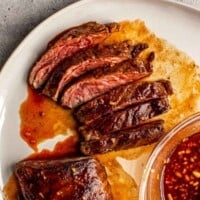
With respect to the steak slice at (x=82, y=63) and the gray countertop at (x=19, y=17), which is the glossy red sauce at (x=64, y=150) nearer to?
the steak slice at (x=82, y=63)

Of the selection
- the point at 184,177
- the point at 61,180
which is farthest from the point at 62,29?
the point at 184,177

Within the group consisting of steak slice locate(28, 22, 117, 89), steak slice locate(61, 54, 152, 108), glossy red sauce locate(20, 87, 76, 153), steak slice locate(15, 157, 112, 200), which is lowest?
steak slice locate(15, 157, 112, 200)

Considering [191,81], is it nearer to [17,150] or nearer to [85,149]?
[85,149]

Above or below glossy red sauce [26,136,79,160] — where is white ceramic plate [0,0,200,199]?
above

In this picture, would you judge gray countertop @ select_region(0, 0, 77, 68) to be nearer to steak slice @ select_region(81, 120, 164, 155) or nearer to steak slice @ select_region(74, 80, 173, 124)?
steak slice @ select_region(74, 80, 173, 124)

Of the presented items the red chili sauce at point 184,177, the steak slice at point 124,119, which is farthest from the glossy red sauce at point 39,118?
the red chili sauce at point 184,177

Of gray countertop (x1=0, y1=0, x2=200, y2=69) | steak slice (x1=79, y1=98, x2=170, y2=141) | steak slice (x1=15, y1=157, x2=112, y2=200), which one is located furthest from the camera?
gray countertop (x1=0, y1=0, x2=200, y2=69)

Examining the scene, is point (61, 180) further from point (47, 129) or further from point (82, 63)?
point (82, 63)

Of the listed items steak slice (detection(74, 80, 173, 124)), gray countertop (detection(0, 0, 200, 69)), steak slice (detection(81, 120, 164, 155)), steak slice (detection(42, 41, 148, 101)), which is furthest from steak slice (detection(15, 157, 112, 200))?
gray countertop (detection(0, 0, 200, 69))
